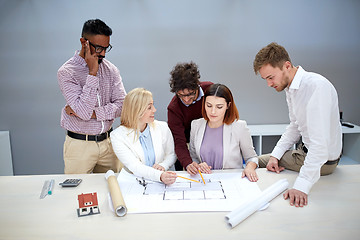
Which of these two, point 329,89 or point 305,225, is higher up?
point 329,89

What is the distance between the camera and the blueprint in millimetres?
1342

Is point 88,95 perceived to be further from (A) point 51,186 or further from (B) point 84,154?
(A) point 51,186

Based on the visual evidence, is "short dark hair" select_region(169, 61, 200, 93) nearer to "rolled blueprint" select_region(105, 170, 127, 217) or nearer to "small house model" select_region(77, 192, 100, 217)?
"rolled blueprint" select_region(105, 170, 127, 217)

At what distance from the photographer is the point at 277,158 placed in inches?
70.3

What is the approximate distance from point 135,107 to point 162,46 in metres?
1.50

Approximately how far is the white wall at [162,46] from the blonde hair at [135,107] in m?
1.38

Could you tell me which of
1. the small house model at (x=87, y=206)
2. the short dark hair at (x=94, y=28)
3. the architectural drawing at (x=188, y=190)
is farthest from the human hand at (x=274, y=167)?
the short dark hair at (x=94, y=28)

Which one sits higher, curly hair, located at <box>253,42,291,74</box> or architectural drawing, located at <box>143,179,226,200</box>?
curly hair, located at <box>253,42,291,74</box>

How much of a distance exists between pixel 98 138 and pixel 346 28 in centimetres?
285

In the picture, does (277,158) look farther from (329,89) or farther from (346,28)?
(346,28)

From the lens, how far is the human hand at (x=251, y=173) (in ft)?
5.36

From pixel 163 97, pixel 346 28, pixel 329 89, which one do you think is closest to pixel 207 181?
pixel 329 89

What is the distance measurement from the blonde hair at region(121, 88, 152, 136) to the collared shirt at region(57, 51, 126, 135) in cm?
17

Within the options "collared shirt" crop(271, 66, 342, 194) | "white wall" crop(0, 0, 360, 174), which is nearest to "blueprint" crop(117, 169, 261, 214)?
"collared shirt" crop(271, 66, 342, 194)
